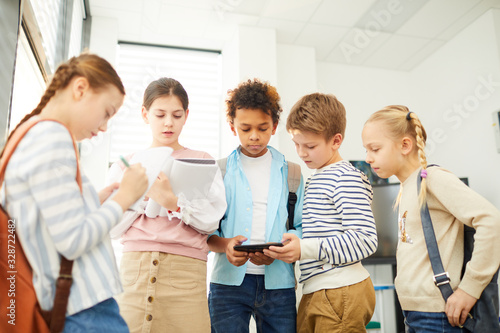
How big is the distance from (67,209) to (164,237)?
51 centimetres

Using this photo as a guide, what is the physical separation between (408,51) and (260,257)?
383cm

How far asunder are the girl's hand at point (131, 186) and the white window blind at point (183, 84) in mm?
2962

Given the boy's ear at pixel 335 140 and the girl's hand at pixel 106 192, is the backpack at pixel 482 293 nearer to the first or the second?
the boy's ear at pixel 335 140

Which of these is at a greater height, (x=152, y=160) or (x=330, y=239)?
(x=152, y=160)

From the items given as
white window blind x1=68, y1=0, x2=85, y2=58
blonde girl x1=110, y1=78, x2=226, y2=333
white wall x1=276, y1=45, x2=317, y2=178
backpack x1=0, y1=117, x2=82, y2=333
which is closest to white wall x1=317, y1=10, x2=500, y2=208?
white wall x1=276, y1=45, x2=317, y2=178

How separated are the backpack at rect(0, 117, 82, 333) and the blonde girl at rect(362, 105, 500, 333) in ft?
3.32

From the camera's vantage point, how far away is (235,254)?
4.31ft

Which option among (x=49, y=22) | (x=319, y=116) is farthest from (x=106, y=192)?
(x=49, y=22)

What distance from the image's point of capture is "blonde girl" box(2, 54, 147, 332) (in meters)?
0.76

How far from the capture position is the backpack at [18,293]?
73 centimetres

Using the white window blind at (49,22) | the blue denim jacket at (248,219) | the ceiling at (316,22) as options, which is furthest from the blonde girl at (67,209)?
the ceiling at (316,22)

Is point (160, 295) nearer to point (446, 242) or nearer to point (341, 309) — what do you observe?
point (341, 309)

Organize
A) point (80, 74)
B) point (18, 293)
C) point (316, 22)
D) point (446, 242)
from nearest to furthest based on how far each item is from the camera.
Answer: point (18, 293) < point (80, 74) < point (446, 242) < point (316, 22)

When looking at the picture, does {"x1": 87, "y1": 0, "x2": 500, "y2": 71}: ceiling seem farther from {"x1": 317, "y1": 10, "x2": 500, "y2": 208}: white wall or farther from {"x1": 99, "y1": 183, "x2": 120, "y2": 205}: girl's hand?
{"x1": 99, "y1": 183, "x2": 120, "y2": 205}: girl's hand
